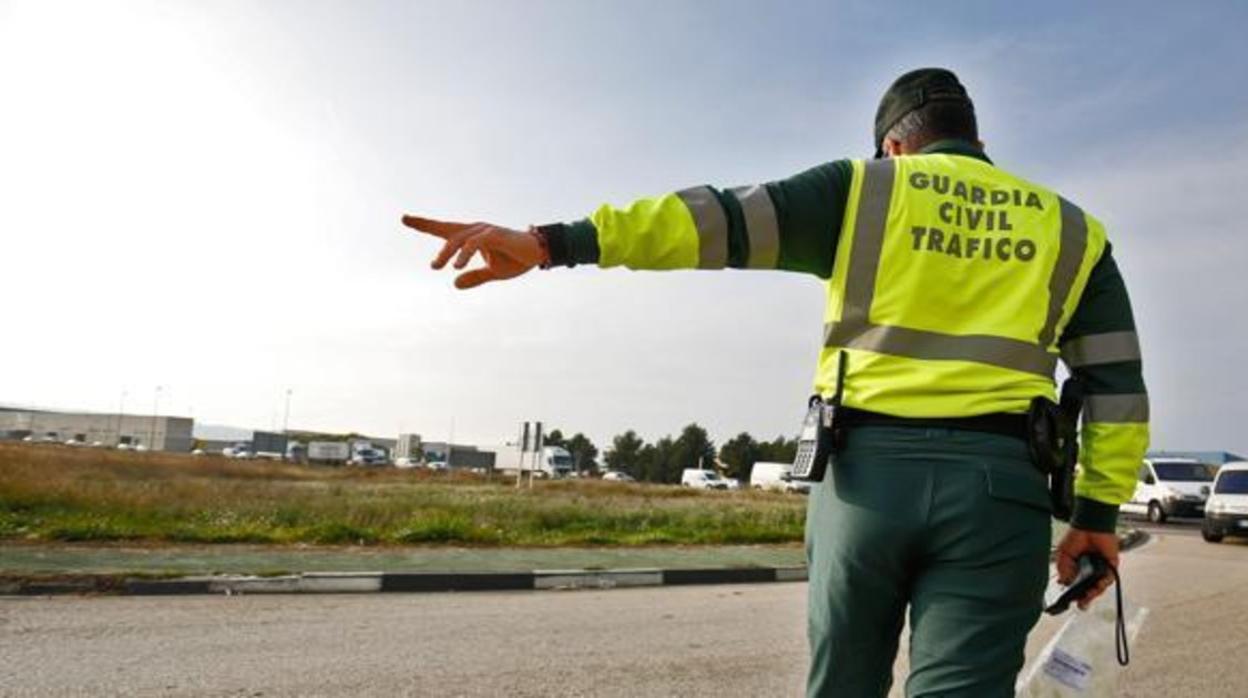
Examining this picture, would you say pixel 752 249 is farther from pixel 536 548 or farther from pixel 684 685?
pixel 536 548

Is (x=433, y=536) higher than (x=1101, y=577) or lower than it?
lower

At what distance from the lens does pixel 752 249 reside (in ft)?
6.98

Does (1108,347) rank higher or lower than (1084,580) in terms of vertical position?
higher

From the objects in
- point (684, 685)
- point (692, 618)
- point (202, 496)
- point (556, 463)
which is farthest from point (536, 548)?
point (556, 463)

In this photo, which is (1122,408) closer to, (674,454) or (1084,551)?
(1084,551)

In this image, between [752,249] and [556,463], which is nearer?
[752,249]

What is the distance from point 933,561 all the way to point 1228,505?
2013cm

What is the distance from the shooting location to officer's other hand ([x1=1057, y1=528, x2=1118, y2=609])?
2.32 m

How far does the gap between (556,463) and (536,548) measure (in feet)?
210

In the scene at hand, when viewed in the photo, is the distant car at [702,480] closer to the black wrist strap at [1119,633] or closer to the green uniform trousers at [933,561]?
the black wrist strap at [1119,633]

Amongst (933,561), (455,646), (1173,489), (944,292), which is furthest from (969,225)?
(1173,489)

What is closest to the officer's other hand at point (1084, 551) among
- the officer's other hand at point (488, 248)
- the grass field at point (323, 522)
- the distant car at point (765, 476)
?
the officer's other hand at point (488, 248)

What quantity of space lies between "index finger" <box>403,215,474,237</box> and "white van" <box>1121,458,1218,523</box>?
26659 mm

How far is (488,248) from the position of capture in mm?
2129
